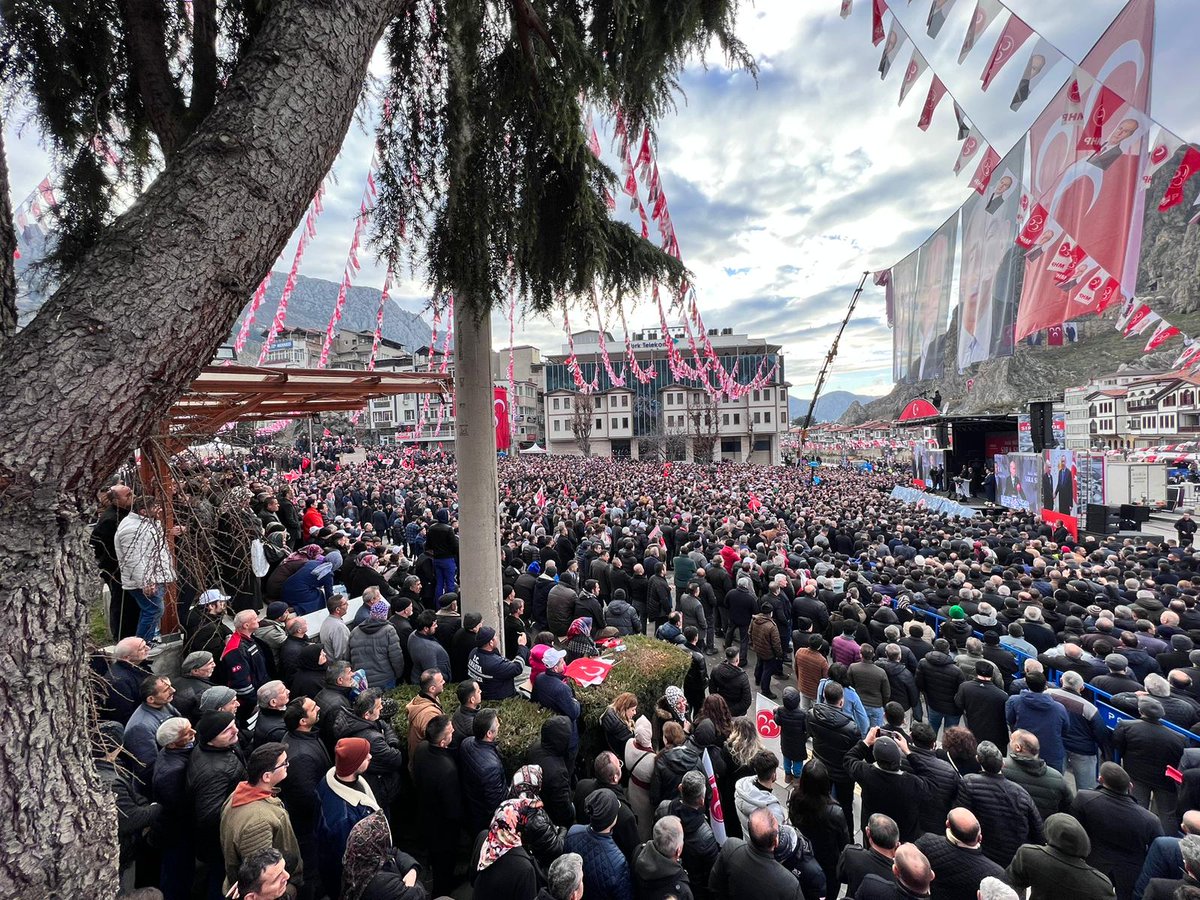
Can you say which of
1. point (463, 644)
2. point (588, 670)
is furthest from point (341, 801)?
point (588, 670)

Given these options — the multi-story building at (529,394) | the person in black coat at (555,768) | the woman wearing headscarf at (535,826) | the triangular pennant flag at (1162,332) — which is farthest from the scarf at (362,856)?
the multi-story building at (529,394)

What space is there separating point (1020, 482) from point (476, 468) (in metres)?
25.1

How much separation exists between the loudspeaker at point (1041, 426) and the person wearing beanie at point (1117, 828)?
21.9 m

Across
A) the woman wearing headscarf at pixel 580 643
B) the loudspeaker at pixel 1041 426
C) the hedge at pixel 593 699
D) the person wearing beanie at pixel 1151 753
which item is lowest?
the person wearing beanie at pixel 1151 753

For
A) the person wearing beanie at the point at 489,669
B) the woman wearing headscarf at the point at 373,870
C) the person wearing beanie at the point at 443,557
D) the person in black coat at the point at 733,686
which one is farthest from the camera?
the person wearing beanie at the point at 443,557

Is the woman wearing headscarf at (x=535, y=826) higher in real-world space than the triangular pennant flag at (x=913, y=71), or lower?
lower

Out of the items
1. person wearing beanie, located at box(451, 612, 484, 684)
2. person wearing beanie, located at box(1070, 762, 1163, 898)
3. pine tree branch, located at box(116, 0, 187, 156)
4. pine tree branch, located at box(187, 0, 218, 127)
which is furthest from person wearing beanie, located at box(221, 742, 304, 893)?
person wearing beanie, located at box(1070, 762, 1163, 898)

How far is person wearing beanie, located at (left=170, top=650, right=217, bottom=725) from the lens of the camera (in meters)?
3.95

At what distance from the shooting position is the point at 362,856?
2.74 meters

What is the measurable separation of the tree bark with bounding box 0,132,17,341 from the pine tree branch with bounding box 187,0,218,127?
1.22 meters

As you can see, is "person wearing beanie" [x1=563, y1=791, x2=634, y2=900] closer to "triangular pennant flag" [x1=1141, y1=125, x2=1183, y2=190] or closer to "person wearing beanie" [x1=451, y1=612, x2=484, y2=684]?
"person wearing beanie" [x1=451, y1=612, x2=484, y2=684]

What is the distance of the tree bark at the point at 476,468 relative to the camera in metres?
5.39

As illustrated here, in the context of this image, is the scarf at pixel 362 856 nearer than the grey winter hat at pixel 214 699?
Yes

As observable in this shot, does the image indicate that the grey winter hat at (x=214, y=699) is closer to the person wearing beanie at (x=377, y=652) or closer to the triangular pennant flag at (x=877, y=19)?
the person wearing beanie at (x=377, y=652)
